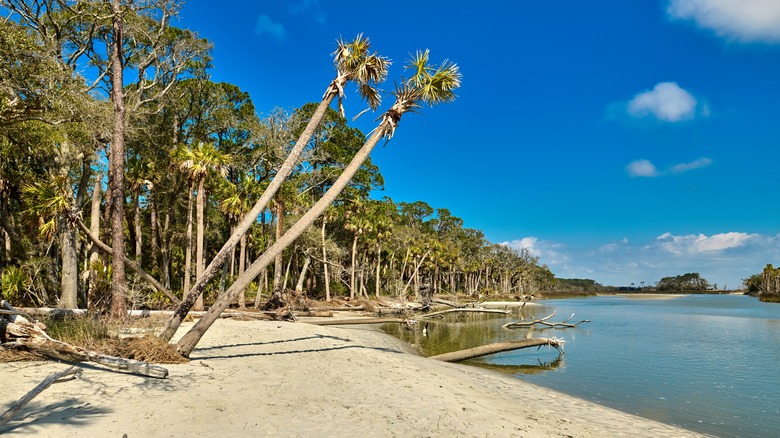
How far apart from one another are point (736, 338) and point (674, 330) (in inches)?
216

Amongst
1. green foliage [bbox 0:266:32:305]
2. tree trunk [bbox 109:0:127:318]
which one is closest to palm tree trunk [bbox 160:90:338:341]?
tree trunk [bbox 109:0:127:318]

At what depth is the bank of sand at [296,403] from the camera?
6041 mm

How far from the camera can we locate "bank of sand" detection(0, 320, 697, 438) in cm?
604

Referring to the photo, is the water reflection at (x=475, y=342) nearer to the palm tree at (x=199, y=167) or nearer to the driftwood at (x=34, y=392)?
the palm tree at (x=199, y=167)

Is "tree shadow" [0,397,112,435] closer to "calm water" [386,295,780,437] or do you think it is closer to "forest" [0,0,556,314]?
"forest" [0,0,556,314]

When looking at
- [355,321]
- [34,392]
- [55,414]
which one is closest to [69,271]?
[55,414]

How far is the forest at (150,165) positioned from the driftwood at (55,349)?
2.01m

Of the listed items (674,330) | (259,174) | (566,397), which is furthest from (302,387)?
(674,330)

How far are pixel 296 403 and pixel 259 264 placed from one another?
152 inches

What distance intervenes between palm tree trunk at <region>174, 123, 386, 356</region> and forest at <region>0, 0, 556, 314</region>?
59 mm

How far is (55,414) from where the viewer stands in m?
5.89

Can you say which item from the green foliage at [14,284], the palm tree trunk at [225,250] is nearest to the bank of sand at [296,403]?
the palm tree trunk at [225,250]

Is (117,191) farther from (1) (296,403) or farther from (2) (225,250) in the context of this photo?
(1) (296,403)

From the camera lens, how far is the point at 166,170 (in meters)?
28.6
